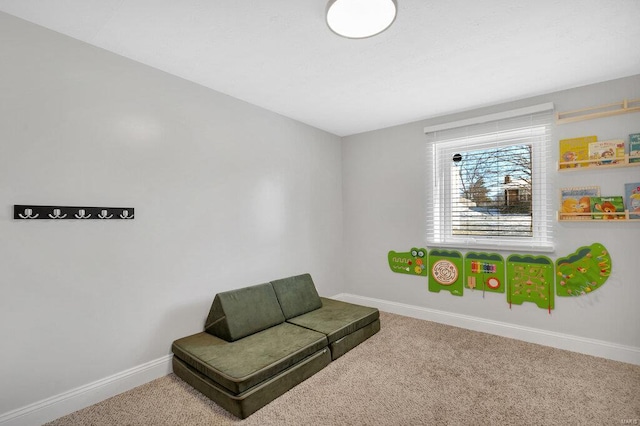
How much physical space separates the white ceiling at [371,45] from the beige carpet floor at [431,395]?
2381 mm

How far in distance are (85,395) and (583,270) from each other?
397cm

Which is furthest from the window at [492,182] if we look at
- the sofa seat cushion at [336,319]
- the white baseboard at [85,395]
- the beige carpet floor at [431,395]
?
the white baseboard at [85,395]

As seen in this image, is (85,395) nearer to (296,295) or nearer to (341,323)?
(296,295)

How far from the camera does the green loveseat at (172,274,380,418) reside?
6.11 feet

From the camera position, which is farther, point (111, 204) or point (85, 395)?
point (111, 204)

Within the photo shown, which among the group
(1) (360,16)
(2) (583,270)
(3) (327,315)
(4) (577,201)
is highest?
(1) (360,16)

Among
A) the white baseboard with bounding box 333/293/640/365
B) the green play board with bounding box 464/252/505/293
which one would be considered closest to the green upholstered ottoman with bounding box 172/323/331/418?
the white baseboard with bounding box 333/293/640/365

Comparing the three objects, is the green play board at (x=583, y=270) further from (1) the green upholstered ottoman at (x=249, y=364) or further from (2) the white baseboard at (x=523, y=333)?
(1) the green upholstered ottoman at (x=249, y=364)

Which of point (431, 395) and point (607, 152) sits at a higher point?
point (607, 152)

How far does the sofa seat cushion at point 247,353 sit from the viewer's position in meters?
1.85

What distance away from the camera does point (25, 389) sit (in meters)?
1.70

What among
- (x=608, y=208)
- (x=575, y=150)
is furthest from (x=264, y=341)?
(x=575, y=150)

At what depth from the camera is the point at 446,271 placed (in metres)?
3.32

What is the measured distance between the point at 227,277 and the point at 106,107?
5.42 feet
